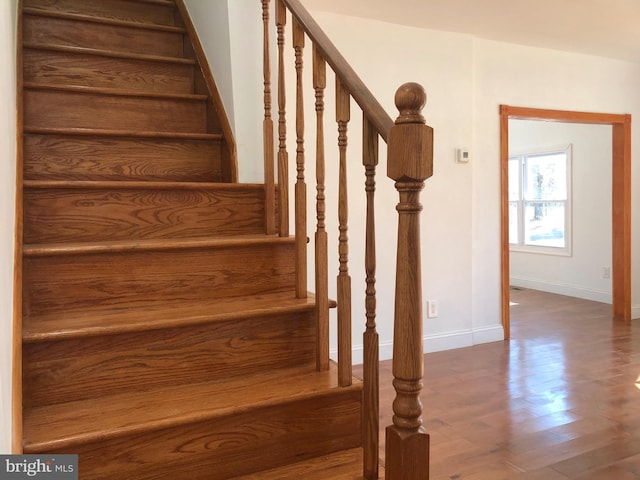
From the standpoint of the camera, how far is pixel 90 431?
1.27m

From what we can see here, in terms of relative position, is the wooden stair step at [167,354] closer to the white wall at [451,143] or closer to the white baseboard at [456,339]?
the white wall at [451,143]

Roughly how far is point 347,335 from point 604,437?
61.7 inches

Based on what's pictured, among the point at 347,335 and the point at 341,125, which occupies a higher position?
the point at 341,125

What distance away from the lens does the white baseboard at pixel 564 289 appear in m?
5.69

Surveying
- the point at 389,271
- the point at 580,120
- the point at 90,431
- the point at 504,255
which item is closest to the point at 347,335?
the point at 90,431

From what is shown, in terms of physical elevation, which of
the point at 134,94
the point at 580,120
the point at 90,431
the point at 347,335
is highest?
the point at 580,120

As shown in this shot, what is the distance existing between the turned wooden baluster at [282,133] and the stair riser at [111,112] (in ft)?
3.13

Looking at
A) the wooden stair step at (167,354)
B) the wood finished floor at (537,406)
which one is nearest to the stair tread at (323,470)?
the wooden stair step at (167,354)

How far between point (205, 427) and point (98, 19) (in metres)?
2.42

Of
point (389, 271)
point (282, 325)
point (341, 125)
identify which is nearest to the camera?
point (341, 125)

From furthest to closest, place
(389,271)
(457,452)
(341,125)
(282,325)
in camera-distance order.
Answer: (389,271) < (457,452) < (282,325) < (341,125)

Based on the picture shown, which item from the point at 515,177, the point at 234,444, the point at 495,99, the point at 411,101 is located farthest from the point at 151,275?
the point at 515,177

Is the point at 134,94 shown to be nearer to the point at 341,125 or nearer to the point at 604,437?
the point at 341,125

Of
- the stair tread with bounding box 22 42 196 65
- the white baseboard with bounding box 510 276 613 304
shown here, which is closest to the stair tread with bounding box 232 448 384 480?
the stair tread with bounding box 22 42 196 65
